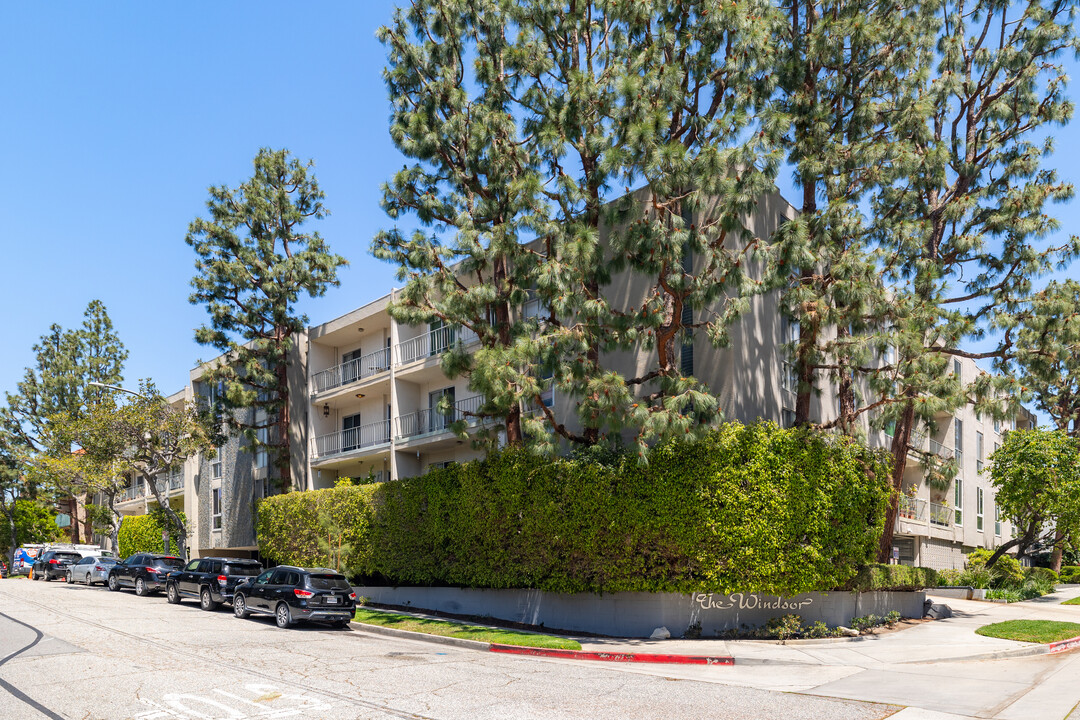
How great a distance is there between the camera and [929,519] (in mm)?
37188

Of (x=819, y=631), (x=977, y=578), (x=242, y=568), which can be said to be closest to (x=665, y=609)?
(x=819, y=631)

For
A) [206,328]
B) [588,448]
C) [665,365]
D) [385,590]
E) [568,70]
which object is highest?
[568,70]

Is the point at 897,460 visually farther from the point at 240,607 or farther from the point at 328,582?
the point at 240,607

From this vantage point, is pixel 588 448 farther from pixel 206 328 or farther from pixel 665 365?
pixel 206 328

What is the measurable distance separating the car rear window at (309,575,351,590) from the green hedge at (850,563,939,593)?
12.7m

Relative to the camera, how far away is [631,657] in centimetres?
1634

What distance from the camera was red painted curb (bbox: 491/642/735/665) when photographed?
1593 centimetres

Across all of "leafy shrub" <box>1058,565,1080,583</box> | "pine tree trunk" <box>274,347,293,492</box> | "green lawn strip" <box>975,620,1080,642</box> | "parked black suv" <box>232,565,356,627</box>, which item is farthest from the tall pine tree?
"leafy shrub" <box>1058,565,1080,583</box>

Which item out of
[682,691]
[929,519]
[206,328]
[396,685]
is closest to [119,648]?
[396,685]

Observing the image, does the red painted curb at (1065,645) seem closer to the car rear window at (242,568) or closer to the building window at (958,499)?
the car rear window at (242,568)

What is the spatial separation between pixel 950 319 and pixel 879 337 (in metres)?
3.21

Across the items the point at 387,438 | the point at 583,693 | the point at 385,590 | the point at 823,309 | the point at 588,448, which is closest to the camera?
the point at 583,693

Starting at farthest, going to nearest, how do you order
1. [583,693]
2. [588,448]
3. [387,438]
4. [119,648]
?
[387,438] < [588,448] < [119,648] < [583,693]

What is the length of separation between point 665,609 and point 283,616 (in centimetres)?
945
